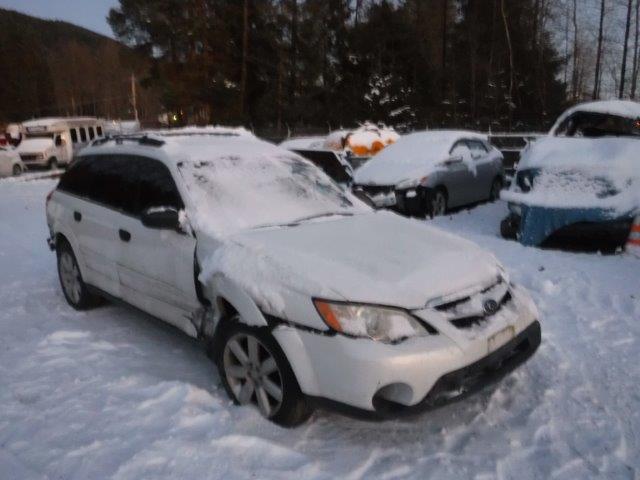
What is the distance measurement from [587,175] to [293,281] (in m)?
5.03

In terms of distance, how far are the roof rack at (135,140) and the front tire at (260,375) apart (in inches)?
70.8

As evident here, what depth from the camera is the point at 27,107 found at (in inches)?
2339

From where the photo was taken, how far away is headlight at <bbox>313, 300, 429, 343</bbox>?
9.45ft

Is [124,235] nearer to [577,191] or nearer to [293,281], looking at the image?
[293,281]

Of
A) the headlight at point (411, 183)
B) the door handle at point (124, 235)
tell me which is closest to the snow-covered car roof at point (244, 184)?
the door handle at point (124, 235)

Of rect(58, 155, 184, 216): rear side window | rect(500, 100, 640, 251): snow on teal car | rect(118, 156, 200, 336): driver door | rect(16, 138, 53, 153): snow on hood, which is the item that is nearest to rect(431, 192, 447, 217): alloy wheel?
rect(500, 100, 640, 251): snow on teal car

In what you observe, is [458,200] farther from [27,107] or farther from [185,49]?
[27,107]

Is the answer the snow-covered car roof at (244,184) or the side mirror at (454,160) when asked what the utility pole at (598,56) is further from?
the snow-covered car roof at (244,184)

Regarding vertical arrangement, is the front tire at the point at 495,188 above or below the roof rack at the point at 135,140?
below

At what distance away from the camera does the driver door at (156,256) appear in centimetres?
378

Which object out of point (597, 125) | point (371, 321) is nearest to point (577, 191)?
point (597, 125)

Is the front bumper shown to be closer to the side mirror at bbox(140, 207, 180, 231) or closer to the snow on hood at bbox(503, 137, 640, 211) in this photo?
the side mirror at bbox(140, 207, 180, 231)

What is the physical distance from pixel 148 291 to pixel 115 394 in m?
0.78

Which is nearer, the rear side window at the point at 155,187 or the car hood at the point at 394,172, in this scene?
the rear side window at the point at 155,187
